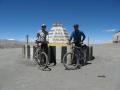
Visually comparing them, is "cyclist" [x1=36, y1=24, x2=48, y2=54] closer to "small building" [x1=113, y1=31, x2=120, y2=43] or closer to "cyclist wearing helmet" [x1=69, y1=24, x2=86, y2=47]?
"cyclist wearing helmet" [x1=69, y1=24, x2=86, y2=47]

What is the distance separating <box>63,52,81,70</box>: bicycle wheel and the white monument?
2.20 metres

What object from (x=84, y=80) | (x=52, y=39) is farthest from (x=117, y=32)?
(x=84, y=80)

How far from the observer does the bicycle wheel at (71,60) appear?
1095 centimetres

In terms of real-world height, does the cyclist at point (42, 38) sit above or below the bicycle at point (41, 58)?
above

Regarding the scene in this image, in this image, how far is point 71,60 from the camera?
11492 millimetres

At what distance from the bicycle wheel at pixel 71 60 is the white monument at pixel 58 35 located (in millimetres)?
2204

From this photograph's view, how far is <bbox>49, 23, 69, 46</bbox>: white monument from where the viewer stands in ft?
46.0

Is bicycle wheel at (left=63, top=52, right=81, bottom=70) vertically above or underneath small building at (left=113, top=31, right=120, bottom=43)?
underneath

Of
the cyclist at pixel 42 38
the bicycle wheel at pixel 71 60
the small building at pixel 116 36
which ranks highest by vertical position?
the small building at pixel 116 36

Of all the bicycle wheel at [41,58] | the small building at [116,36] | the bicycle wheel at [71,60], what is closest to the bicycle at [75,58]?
the bicycle wheel at [71,60]

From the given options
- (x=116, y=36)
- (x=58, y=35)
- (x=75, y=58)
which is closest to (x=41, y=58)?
(x=75, y=58)

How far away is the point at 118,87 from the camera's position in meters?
Result: 7.01

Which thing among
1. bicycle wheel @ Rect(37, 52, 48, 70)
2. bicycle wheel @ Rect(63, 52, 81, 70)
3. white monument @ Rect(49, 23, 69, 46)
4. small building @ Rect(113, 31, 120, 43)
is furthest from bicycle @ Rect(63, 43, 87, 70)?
small building @ Rect(113, 31, 120, 43)

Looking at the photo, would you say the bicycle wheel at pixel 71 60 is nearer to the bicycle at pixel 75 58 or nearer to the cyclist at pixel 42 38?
the bicycle at pixel 75 58
